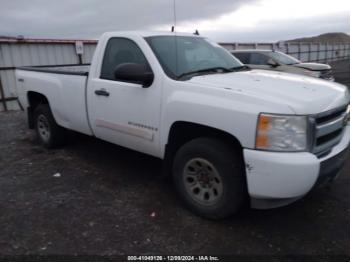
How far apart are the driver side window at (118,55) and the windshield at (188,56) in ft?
0.69

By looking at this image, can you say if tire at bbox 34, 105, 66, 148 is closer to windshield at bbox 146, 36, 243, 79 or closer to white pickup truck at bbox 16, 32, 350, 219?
white pickup truck at bbox 16, 32, 350, 219

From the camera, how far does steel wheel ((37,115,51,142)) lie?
5969mm

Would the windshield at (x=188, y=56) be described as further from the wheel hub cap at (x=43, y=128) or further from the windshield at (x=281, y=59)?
the windshield at (x=281, y=59)

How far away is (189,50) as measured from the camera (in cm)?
429

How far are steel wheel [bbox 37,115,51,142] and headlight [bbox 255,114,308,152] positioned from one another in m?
4.10

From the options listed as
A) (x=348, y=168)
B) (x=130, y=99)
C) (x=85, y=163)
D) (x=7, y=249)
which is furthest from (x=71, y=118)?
(x=348, y=168)

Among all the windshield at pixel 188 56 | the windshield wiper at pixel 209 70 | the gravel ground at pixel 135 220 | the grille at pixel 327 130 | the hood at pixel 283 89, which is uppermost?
the windshield at pixel 188 56

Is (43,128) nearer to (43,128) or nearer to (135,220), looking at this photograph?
(43,128)

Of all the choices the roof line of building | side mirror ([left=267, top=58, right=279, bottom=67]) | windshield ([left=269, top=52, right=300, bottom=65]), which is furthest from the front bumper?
the roof line of building

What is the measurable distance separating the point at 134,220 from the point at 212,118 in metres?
1.32

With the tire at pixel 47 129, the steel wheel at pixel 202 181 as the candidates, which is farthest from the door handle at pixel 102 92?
the tire at pixel 47 129

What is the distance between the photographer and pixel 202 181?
3518 mm

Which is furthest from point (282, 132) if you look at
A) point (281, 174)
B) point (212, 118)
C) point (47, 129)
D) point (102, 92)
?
point (47, 129)

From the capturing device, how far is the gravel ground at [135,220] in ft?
10.2
